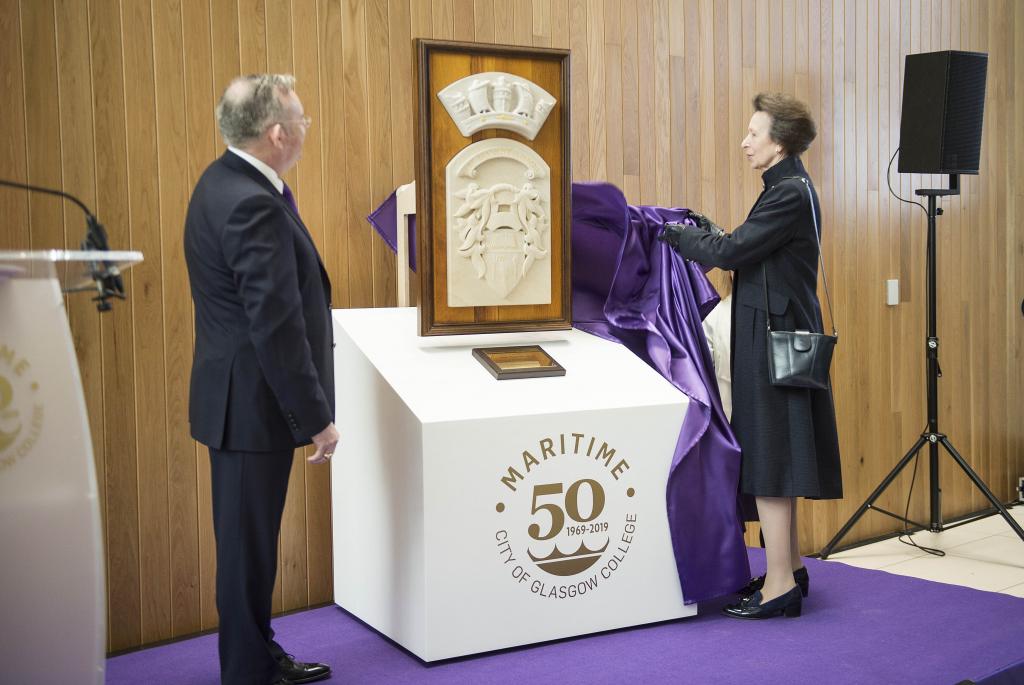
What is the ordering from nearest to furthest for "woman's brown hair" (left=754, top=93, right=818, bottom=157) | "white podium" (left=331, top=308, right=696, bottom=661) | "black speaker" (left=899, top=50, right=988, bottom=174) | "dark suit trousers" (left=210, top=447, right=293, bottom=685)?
1. "dark suit trousers" (left=210, top=447, right=293, bottom=685)
2. "white podium" (left=331, top=308, right=696, bottom=661)
3. "woman's brown hair" (left=754, top=93, right=818, bottom=157)
4. "black speaker" (left=899, top=50, right=988, bottom=174)

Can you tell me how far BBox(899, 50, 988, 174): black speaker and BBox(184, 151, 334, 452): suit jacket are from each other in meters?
2.63

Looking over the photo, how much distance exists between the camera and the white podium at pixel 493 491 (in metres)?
2.43

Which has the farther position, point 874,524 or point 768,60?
point 874,524

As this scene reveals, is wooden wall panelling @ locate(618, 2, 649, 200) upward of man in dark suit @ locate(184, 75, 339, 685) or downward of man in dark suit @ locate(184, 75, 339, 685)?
upward

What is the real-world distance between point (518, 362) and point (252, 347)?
2.74 ft

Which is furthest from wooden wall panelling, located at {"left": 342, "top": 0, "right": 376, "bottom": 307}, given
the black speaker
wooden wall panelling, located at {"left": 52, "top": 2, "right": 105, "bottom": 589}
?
the black speaker

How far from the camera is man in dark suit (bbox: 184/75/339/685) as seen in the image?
6.65ft

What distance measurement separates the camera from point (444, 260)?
2730 mm

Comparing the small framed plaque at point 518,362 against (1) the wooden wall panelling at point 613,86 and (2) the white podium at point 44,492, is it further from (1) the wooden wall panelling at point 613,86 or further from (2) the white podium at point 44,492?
(2) the white podium at point 44,492

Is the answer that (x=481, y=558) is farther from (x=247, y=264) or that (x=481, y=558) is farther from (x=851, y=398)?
(x=851, y=398)

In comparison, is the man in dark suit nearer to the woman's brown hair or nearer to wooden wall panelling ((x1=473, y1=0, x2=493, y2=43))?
Answer: wooden wall panelling ((x1=473, y1=0, x2=493, y2=43))

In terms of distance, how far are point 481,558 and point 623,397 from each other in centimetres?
57

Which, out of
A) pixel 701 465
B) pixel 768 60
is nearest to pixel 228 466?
pixel 701 465

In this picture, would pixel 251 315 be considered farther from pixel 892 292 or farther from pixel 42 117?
pixel 892 292
